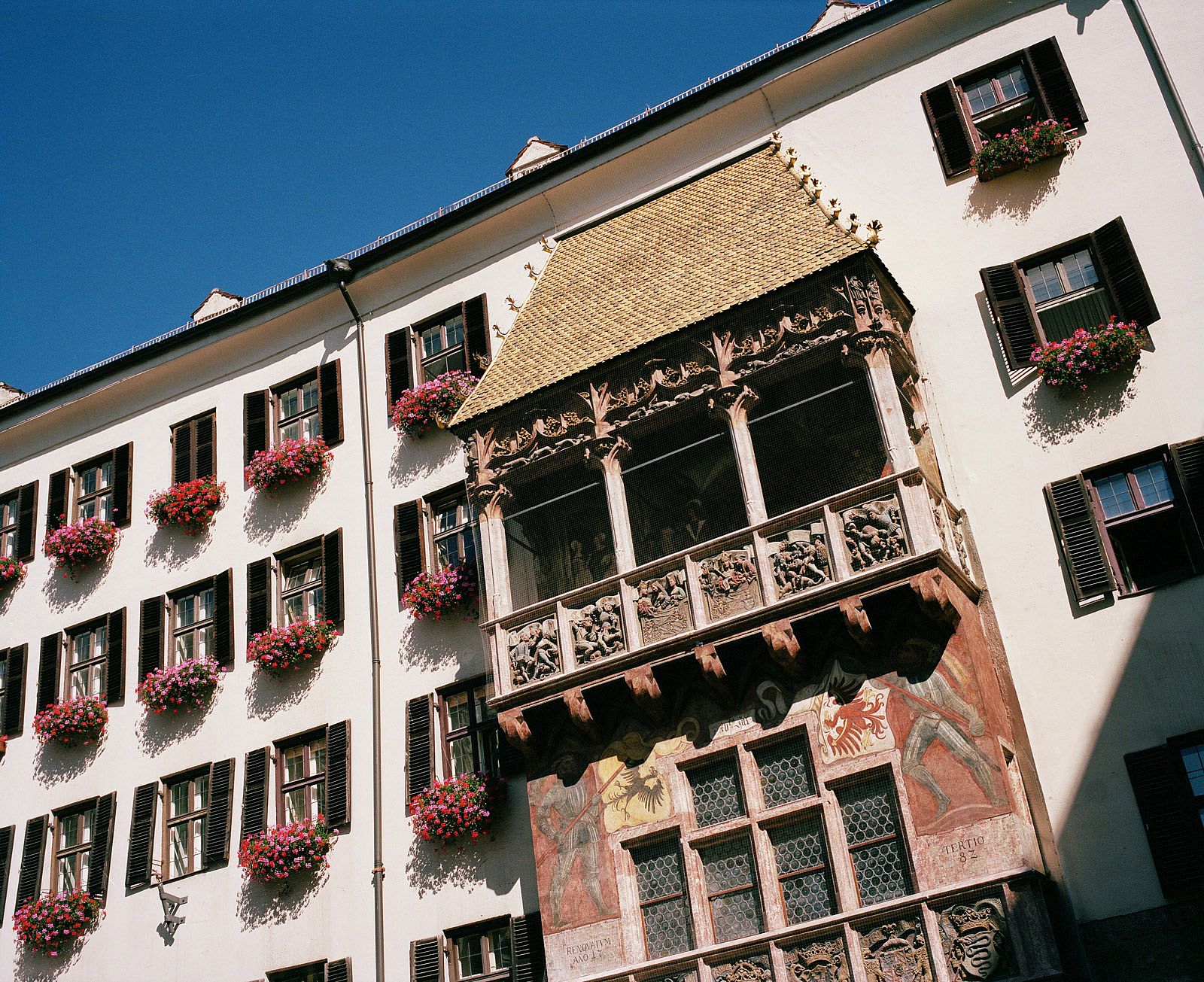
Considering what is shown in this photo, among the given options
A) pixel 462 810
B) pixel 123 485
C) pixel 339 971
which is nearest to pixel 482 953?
pixel 462 810

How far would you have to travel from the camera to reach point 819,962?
47.7 ft

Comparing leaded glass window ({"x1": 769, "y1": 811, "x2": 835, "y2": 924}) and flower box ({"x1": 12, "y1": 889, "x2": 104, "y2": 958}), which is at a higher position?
flower box ({"x1": 12, "y1": 889, "x2": 104, "y2": 958})

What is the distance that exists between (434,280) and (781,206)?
684 centimetres

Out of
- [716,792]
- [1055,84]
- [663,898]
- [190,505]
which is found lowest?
[663,898]

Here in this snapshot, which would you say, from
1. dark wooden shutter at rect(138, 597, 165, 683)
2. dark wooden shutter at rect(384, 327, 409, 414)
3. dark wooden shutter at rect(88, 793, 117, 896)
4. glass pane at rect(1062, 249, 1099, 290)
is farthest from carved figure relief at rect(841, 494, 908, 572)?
dark wooden shutter at rect(88, 793, 117, 896)

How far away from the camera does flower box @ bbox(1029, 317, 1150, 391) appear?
16.9m

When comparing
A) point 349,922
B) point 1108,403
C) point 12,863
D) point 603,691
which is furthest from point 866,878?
point 12,863

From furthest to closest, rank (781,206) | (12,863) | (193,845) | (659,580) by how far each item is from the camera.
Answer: (12,863) → (193,845) → (781,206) → (659,580)

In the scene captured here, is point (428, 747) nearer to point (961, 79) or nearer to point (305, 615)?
point (305, 615)

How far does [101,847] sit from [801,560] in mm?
12223

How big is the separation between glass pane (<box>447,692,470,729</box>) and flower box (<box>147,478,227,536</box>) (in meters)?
6.19

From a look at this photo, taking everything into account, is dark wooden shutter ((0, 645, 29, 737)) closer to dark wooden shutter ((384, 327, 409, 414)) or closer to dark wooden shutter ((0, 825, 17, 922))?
dark wooden shutter ((0, 825, 17, 922))

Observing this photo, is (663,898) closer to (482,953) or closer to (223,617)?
(482,953)

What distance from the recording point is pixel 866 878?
15.0 meters
